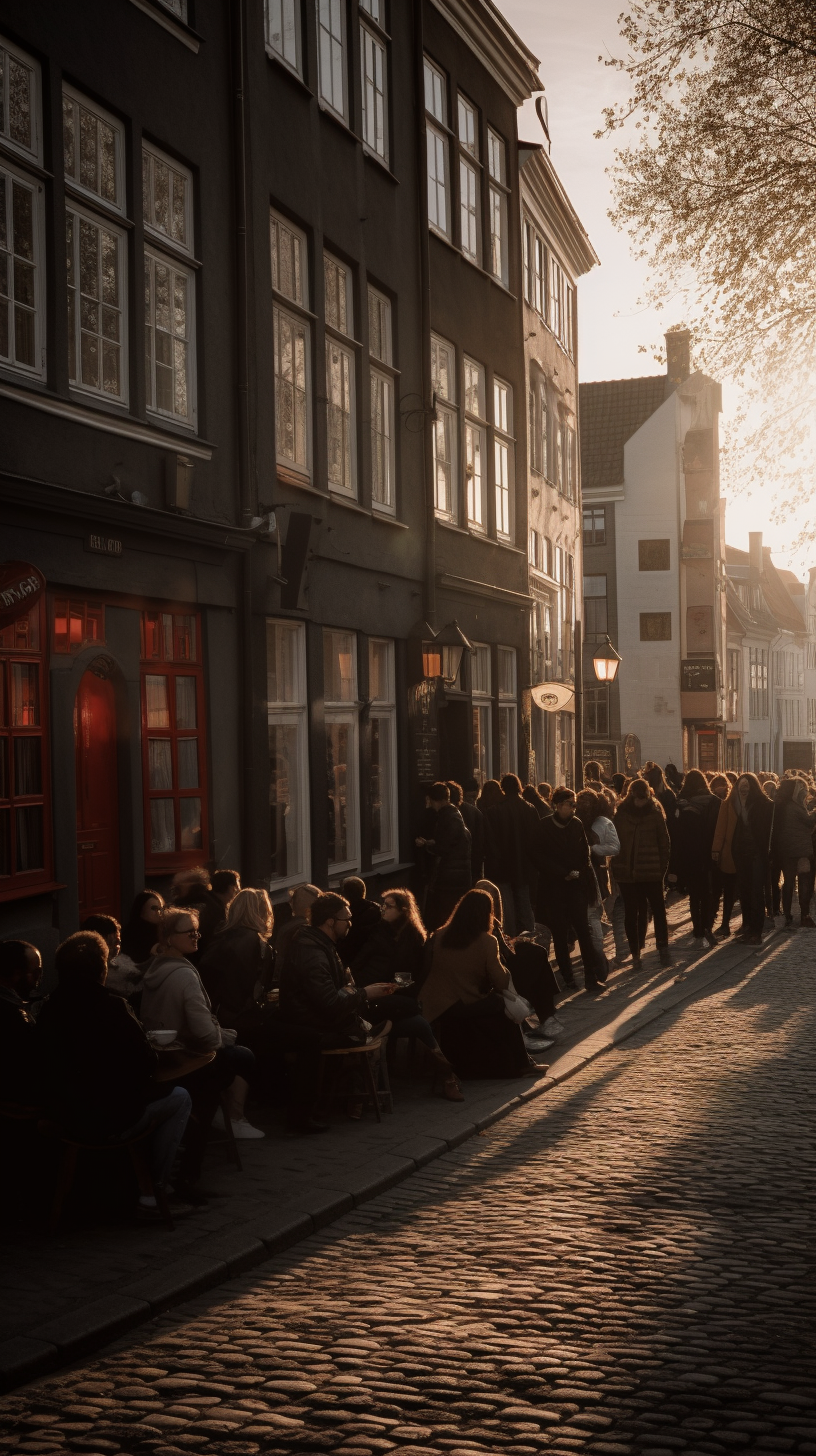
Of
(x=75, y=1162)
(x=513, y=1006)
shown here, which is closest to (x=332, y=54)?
(x=513, y=1006)

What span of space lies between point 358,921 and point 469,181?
14.9m

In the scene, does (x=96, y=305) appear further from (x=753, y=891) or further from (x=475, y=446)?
(x=475, y=446)

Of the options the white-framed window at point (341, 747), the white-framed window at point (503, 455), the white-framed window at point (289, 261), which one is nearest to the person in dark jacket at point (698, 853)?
the white-framed window at point (341, 747)

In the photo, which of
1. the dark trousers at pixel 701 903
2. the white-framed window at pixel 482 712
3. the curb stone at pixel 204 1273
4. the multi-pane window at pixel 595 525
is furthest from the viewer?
the multi-pane window at pixel 595 525

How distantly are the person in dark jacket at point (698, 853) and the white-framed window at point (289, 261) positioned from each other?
717 cm

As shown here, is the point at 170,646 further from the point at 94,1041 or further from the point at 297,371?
the point at 94,1041

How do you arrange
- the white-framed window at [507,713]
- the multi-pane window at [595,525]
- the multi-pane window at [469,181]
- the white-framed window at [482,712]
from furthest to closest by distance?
the multi-pane window at [595,525] → the white-framed window at [507,713] → the white-framed window at [482,712] → the multi-pane window at [469,181]

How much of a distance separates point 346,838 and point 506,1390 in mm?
12959

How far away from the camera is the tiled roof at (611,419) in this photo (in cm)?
6016

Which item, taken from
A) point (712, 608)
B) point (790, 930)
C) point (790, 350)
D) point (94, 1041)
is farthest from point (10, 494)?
point (712, 608)

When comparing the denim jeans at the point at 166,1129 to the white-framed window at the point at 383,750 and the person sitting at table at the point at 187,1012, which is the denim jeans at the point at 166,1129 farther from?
the white-framed window at the point at 383,750

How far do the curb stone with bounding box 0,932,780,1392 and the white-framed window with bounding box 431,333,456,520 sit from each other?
1184 centimetres

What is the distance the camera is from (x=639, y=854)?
681 inches

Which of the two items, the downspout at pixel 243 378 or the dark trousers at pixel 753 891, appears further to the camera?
the dark trousers at pixel 753 891
